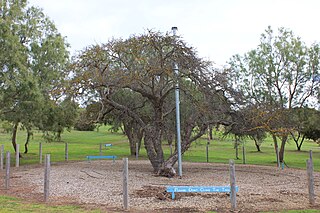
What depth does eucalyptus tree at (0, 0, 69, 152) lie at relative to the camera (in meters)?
19.0

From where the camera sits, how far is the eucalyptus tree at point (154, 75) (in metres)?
16.0

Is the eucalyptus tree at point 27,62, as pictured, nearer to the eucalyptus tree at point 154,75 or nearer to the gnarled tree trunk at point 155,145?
the eucalyptus tree at point 154,75

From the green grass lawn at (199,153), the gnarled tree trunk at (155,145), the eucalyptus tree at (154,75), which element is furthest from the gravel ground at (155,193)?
the green grass lawn at (199,153)

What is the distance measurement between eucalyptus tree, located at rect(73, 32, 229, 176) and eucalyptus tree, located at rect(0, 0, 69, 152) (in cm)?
201

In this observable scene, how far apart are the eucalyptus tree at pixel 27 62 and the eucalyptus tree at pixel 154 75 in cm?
201

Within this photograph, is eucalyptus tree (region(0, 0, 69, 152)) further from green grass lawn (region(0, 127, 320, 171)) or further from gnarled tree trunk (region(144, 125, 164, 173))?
green grass lawn (region(0, 127, 320, 171))

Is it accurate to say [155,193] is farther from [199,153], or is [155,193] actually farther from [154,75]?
[199,153]

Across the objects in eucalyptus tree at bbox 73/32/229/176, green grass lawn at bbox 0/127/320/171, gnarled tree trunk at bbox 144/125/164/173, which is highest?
eucalyptus tree at bbox 73/32/229/176

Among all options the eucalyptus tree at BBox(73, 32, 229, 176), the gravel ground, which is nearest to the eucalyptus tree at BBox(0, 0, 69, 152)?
the eucalyptus tree at BBox(73, 32, 229, 176)

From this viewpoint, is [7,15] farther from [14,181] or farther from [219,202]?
[219,202]

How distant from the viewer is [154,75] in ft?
53.7

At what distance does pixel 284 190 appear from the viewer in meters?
12.9

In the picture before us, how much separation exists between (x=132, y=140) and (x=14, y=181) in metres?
19.0

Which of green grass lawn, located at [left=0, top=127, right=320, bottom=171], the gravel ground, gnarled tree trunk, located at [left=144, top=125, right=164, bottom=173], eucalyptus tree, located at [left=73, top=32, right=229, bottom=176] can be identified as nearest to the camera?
the gravel ground
